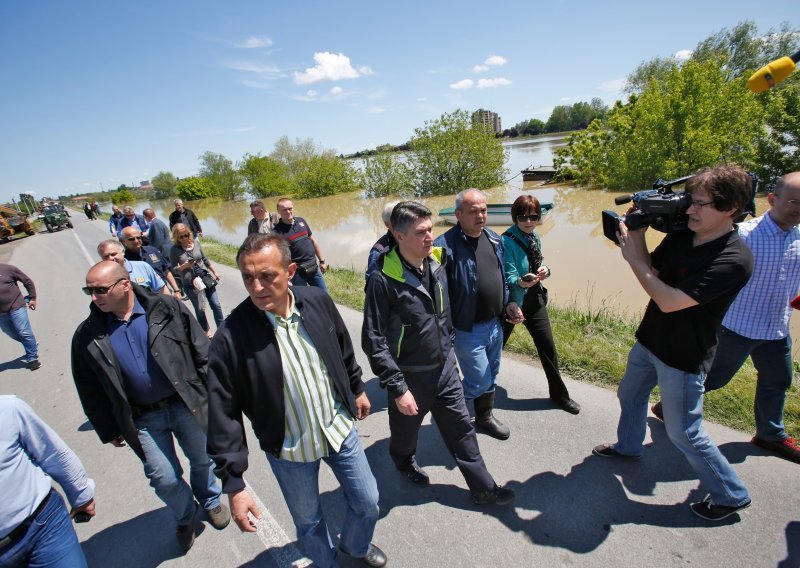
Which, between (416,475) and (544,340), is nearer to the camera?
(416,475)

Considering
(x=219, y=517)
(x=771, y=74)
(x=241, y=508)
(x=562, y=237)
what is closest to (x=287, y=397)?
(x=241, y=508)

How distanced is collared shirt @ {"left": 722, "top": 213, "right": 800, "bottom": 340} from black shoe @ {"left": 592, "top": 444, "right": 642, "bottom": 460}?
3.90 ft

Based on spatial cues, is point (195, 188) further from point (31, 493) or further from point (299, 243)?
point (31, 493)

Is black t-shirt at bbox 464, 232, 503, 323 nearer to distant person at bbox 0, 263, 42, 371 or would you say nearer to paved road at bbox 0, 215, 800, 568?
paved road at bbox 0, 215, 800, 568

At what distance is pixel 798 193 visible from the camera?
8.15 ft

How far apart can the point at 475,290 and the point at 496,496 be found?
1411 mm

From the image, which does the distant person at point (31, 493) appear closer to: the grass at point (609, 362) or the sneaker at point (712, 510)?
the grass at point (609, 362)

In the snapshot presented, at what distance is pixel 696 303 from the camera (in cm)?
196

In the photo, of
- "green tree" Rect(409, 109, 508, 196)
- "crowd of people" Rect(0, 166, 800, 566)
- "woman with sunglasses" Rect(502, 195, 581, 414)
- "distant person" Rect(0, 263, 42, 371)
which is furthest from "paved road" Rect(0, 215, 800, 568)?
"green tree" Rect(409, 109, 508, 196)

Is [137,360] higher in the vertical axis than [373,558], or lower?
higher

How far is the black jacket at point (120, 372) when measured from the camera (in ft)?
7.38

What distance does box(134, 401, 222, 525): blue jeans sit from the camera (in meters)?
2.41

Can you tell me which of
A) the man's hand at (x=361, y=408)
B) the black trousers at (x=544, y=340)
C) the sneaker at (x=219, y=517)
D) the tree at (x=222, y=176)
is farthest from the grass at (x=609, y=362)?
the tree at (x=222, y=176)

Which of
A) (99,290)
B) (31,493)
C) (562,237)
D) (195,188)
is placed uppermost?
(195,188)
